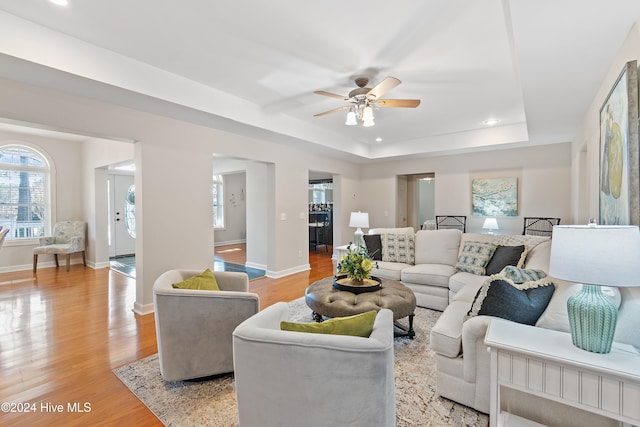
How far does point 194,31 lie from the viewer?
7.91 ft

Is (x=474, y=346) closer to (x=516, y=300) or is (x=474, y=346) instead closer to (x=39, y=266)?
(x=516, y=300)

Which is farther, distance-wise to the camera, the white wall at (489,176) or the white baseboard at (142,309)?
the white wall at (489,176)

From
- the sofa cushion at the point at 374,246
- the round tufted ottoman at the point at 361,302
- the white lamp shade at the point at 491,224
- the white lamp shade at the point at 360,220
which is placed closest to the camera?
the round tufted ottoman at the point at 361,302

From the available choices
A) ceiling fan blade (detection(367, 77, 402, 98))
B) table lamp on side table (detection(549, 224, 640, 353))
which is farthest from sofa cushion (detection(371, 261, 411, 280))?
table lamp on side table (detection(549, 224, 640, 353))

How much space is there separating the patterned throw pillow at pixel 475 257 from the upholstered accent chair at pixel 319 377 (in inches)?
108

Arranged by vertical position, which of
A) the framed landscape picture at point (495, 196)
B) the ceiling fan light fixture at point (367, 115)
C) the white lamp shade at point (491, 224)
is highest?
the ceiling fan light fixture at point (367, 115)

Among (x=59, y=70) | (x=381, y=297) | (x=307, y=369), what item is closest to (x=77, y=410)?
(x=307, y=369)

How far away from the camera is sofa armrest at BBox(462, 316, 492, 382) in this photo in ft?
5.74

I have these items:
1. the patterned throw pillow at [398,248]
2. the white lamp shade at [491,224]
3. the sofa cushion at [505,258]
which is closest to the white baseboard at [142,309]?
the patterned throw pillow at [398,248]

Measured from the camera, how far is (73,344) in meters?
2.78

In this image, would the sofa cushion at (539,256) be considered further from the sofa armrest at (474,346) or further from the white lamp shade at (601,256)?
the white lamp shade at (601,256)

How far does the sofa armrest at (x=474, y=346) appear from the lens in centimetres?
175

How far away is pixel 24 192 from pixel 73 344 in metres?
5.15

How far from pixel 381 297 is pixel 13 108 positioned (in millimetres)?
3814
